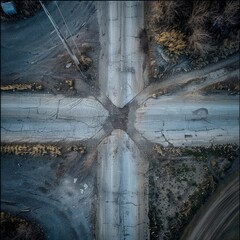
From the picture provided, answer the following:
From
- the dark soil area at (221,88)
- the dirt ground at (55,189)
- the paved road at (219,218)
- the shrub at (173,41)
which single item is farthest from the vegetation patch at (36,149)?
the dark soil area at (221,88)

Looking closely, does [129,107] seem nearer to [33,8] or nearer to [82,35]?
[82,35]

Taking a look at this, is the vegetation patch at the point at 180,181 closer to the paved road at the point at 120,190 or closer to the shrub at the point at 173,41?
the paved road at the point at 120,190

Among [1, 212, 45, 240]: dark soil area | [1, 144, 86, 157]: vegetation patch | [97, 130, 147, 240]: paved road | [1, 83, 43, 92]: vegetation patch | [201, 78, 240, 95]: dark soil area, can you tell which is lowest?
[1, 212, 45, 240]: dark soil area

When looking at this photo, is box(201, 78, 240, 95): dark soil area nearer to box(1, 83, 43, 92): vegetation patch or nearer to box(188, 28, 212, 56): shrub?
box(188, 28, 212, 56): shrub

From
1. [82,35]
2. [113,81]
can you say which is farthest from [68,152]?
[82,35]

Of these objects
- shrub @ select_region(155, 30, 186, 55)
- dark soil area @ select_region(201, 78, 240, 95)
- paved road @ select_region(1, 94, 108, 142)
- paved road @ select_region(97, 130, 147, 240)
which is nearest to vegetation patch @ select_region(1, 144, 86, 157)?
paved road @ select_region(1, 94, 108, 142)

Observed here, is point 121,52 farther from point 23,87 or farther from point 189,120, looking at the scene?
point 23,87

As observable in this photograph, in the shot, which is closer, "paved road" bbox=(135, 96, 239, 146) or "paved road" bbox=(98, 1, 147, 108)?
"paved road" bbox=(135, 96, 239, 146)
